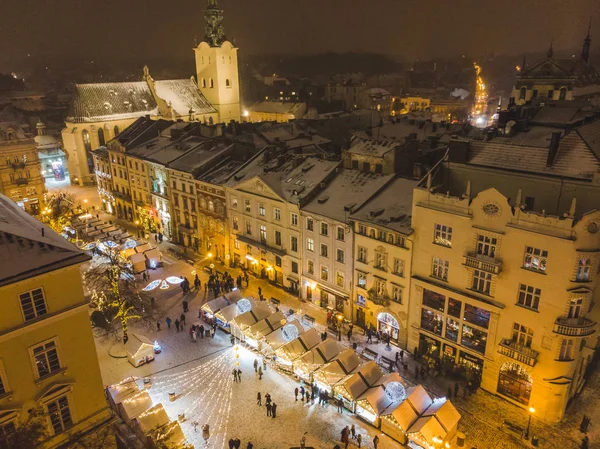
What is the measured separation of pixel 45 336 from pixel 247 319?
18.8 metres

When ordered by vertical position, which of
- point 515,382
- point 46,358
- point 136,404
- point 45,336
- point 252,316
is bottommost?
point 515,382

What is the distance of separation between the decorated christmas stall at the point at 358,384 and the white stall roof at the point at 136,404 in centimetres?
1250

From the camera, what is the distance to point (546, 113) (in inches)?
1740

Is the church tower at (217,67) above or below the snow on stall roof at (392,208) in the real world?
above

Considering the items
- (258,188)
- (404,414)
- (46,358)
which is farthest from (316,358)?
(258,188)

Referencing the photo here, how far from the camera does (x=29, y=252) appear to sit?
21.2 metres

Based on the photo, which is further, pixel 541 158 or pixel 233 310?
pixel 233 310

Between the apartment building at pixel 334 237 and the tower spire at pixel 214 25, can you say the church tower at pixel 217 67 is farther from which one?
the apartment building at pixel 334 237

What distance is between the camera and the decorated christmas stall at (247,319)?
38688 mm

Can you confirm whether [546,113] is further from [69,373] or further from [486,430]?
[69,373]

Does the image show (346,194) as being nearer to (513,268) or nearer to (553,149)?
(513,268)

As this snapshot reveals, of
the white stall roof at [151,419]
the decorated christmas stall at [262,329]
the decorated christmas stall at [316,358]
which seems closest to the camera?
the white stall roof at [151,419]

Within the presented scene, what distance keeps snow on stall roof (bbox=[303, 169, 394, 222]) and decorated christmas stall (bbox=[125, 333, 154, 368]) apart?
18.0 metres

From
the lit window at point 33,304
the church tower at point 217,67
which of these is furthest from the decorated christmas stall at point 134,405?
the church tower at point 217,67
